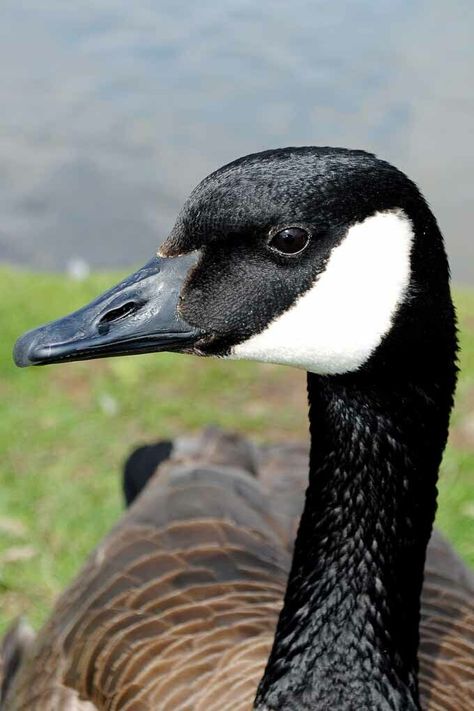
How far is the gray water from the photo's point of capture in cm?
1179

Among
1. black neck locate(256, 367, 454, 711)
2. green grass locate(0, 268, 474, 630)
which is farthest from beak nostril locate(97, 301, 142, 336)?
green grass locate(0, 268, 474, 630)

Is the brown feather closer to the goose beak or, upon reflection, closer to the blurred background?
the goose beak

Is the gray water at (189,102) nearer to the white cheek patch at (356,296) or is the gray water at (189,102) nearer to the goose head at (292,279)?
the goose head at (292,279)

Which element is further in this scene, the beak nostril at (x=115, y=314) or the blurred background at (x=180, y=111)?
the blurred background at (x=180, y=111)

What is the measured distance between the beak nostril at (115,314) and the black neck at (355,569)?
1.55ft

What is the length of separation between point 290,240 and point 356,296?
0.19 m

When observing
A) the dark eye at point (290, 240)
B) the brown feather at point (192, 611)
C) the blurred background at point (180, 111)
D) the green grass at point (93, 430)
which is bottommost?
the brown feather at point (192, 611)

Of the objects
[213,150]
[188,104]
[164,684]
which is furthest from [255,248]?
[188,104]

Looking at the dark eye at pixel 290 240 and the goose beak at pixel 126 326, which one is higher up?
the dark eye at pixel 290 240

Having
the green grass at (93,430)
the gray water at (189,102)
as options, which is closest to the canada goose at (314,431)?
the green grass at (93,430)

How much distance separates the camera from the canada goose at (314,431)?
81.5 inches

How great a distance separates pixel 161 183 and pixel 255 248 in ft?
33.7

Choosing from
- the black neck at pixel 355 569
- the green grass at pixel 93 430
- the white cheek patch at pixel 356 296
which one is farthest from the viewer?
the green grass at pixel 93 430

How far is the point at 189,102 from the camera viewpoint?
13375 mm
